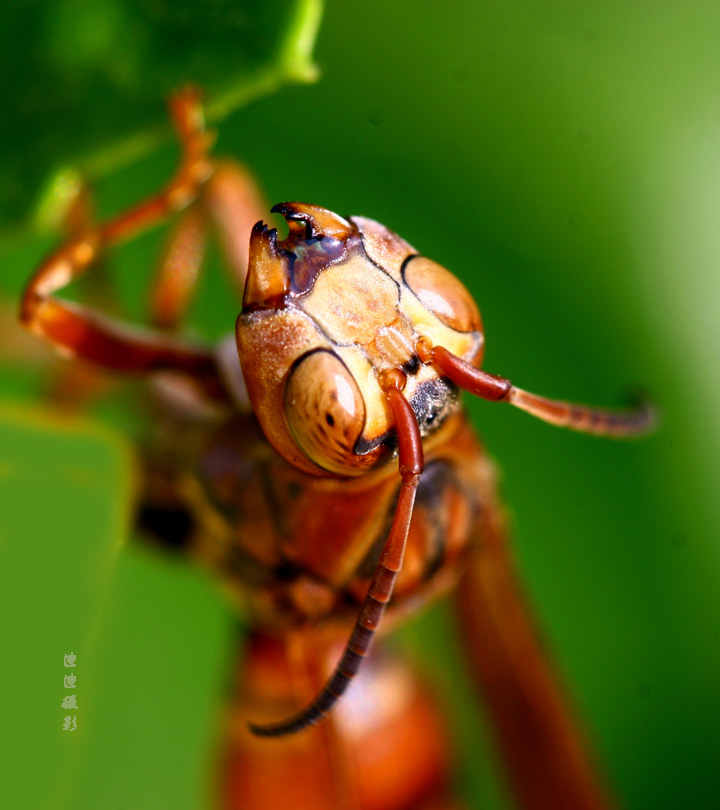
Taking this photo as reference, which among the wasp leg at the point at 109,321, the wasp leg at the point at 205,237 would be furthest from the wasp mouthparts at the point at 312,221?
the wasp leg at the point at 205,237

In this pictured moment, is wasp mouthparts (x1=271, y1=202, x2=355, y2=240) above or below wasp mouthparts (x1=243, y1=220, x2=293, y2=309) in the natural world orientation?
above

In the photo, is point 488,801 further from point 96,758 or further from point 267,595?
point 267,595

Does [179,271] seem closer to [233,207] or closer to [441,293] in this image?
[233,207]

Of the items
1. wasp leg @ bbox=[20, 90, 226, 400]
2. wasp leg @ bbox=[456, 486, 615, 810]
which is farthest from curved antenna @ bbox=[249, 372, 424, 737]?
wasp leg @ bbox=[456, 486, 615, 810]

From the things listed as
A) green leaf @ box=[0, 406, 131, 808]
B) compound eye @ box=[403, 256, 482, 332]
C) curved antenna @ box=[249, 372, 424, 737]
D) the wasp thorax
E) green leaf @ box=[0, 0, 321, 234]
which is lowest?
green leaf @ box=[0, 406, 131, 808]

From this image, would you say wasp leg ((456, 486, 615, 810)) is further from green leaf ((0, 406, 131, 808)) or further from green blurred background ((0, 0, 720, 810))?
green leaf ((0, 406, 131, 808))

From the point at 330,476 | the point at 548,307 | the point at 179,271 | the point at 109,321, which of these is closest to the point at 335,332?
the point at 330,476

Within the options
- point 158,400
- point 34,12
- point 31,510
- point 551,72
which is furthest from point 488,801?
point 34,12
